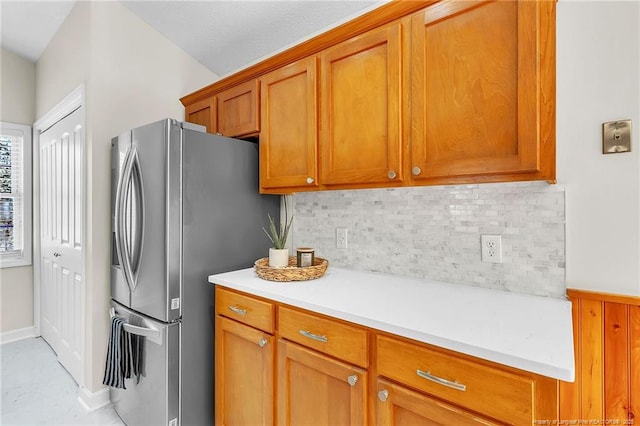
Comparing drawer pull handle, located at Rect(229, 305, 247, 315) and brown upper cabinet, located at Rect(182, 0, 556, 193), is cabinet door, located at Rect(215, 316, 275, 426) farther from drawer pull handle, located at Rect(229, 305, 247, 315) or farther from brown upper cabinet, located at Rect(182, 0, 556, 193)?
brown upper cabinet, located at Rect(182, 0, 556, 193)

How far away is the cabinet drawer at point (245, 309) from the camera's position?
4.71 feet

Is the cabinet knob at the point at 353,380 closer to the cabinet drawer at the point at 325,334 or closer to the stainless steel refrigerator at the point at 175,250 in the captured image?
the cabinet drawer at the point at 325,334

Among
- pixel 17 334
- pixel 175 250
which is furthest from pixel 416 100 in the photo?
pixel 17 334

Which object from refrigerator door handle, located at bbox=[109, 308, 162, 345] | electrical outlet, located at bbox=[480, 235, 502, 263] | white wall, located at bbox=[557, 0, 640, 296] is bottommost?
refrigerator door handle, located at bbox=[109, 308, 162, 345]

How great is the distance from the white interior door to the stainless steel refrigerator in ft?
2.19

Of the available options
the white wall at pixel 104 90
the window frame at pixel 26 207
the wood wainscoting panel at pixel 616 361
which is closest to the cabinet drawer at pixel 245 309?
the white wall at pixel 104 90

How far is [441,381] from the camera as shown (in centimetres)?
93

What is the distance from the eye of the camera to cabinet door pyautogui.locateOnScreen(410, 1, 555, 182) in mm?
1057

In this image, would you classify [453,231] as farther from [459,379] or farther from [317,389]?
[317,389]

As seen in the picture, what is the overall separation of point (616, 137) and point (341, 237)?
1293 mm

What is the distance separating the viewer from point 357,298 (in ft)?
4.29

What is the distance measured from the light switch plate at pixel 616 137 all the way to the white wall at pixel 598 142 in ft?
0.05

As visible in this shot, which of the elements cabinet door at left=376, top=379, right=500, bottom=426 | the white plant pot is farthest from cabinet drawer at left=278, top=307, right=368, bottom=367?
the white plant pot

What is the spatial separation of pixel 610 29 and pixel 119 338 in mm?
2637
